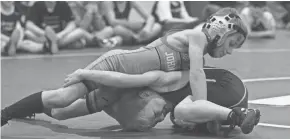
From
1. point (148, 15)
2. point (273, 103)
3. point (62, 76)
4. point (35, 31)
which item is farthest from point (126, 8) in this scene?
point (273, 103)

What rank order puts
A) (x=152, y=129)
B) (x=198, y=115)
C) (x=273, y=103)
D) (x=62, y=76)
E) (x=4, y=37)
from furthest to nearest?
1. (x=4, y=37)
2. (x=62, y=76)
3. (x=273, y=103)
4. (x=152, y=129)
5. (x=198, y=115)

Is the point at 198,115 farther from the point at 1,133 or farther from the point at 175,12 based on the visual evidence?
the point at 175,12

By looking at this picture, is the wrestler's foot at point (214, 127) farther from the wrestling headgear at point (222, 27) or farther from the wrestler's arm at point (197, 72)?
the wrestling headgear at point (222, 27)

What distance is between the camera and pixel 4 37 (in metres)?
10.4

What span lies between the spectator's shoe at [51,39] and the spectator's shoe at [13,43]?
18.2 inches

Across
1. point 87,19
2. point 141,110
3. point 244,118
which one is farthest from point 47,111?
point 87,19

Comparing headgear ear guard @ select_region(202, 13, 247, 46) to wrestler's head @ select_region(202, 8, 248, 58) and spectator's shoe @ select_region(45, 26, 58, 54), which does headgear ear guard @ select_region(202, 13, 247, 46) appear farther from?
spectator's shoe @ select_region(45, 26, 58, 54)

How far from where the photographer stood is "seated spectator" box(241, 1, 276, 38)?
12898mm

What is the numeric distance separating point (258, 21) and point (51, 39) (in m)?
4.76

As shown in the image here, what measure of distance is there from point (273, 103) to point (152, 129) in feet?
5.24

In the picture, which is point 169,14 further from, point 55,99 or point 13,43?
point 55,99

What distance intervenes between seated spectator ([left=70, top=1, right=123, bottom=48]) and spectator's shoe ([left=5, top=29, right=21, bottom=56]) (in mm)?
1544

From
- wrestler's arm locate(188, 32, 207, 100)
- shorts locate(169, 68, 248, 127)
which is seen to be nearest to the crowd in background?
shorts locate(169, 68, 248, 127)

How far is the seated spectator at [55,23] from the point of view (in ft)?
35.4
